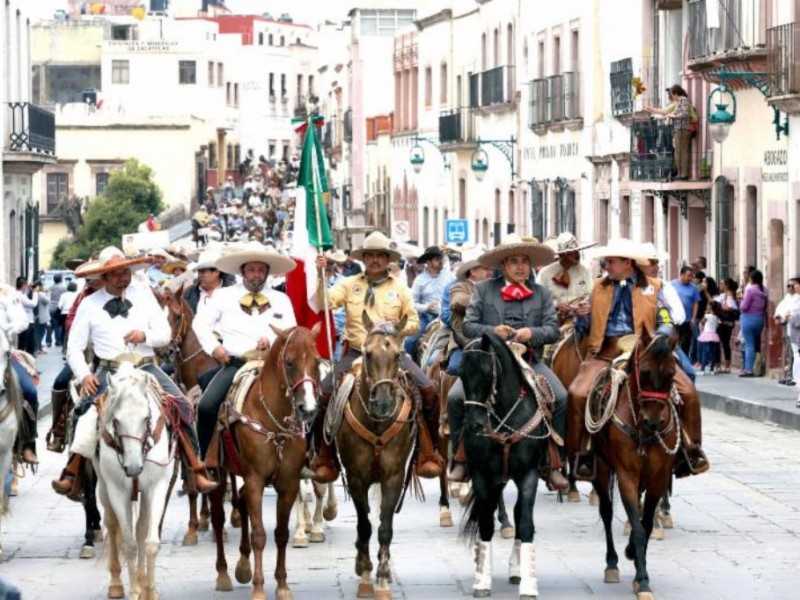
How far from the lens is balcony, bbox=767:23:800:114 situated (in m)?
31.1

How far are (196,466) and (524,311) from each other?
2.23 meters

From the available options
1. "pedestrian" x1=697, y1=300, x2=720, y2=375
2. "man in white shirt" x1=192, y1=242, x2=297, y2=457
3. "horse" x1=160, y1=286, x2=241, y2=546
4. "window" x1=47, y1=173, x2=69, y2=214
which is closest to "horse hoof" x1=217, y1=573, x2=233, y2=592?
"man in white shirt" x1=192, y1=242, x2=297, y2=457

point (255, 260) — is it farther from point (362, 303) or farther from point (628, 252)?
point (628, 252)

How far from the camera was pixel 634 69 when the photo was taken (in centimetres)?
4197

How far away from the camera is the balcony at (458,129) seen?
195ft

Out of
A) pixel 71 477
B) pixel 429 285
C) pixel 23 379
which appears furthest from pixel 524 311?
pixel 429 285

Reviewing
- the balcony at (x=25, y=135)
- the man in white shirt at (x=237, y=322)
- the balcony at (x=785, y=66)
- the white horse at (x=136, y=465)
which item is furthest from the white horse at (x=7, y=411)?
the balcony at (x=25, y=135)

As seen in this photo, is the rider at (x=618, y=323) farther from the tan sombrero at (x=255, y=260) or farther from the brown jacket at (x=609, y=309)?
the tan sombrero at (x=255, y=260)

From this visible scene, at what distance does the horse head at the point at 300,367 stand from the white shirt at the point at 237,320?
97 cm

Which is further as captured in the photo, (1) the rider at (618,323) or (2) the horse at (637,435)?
(1) the rider at (618,323)

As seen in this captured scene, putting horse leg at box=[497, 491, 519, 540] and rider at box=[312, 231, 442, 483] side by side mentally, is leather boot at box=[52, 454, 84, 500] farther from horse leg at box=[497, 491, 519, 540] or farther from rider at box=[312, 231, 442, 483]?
horse leg at box=[497, 491, 519, 540]

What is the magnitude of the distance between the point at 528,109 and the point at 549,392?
38515 millimetres

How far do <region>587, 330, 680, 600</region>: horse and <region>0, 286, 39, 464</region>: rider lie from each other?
4.19 m

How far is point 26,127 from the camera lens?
47.9m
